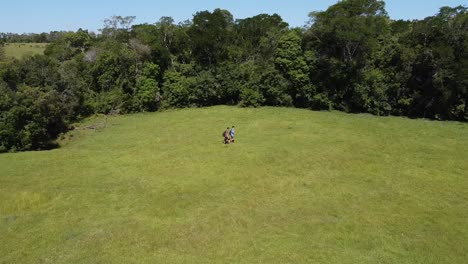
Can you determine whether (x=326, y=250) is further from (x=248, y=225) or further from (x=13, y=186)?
(x=13, y=186)

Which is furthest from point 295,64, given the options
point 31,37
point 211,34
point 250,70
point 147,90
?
point 31,37

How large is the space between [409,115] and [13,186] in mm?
39945

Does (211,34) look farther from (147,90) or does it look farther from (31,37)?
(31,37)

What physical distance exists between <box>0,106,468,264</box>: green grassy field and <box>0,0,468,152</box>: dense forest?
18.8 ft

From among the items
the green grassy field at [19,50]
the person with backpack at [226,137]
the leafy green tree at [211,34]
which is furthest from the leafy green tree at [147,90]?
the green grassy field at [19,50]

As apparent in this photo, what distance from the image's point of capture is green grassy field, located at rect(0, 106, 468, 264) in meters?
16.8

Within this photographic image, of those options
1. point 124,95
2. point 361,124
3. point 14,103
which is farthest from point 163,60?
point 361,124

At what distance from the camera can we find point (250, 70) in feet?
166

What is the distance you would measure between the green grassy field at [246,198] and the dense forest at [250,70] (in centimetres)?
572

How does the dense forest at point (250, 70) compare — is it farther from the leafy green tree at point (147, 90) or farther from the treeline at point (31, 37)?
the treeline at point (31, 37)

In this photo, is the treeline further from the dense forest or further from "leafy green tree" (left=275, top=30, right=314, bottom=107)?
"leafy green tree" (left=275, top=30, right=314, bottom=107)

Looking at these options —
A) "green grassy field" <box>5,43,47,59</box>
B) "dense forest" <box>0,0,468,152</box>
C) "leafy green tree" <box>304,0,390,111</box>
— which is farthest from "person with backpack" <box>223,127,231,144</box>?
"green grassy field" <box>5,43,47,59</box>

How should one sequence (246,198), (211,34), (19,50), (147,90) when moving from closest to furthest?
(246,198) < (147,90) < (211,34) < (19,50)

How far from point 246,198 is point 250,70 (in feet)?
102
